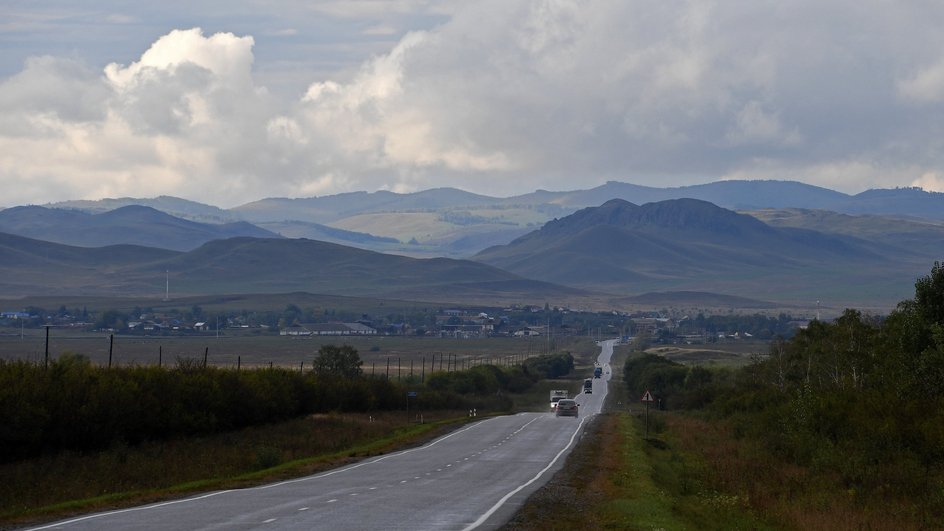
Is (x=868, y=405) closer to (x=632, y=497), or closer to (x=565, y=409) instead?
(x=632, y=497)

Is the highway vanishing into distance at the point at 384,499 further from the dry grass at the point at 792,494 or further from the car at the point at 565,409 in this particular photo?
the car at the point at 565,409

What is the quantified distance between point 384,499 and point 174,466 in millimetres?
16058

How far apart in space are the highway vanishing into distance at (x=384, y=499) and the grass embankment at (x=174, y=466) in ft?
5.66

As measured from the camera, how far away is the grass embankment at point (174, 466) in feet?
115

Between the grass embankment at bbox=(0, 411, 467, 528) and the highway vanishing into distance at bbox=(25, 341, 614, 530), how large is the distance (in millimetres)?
1724

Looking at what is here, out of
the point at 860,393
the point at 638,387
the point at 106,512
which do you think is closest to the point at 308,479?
the point at 106,512

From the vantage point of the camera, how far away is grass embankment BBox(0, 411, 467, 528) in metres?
35.0

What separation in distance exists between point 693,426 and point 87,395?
41785 millimetres

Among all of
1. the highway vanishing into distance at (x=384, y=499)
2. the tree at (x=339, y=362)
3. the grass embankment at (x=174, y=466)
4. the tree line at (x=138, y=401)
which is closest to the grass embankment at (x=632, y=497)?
the highway vanishing into distance at (x=384, y=499)

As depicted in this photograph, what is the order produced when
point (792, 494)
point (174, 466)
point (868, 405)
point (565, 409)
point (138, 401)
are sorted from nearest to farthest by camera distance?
point (792, 494)
point (174, 466)
point (868, 405)
point (138, 401)
point (565, 409)

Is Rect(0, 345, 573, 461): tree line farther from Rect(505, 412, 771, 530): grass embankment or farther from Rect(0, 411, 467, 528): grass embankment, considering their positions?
Rect(505, 412, 771, 530): grass embankment

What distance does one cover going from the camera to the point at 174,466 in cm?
4694

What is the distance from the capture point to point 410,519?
28.8 metres

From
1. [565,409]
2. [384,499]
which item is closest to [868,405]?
[384,499]
